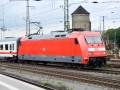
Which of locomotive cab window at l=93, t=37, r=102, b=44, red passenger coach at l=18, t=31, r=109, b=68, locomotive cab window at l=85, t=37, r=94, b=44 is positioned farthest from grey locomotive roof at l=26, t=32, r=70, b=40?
locomotive cab window at l=93, t=37, r=102, b=44

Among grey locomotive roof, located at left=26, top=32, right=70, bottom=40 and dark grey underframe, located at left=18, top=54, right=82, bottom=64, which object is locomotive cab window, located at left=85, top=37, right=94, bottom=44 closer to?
dark grey underframe, located at left=18, top=54, right=82, bottom=64

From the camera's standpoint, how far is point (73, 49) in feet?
77.7

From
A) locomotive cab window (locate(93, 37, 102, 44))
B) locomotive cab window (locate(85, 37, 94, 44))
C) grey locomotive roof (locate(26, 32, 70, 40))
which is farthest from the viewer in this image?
grey locomotive roof (locate(26, 32, 70, 40))

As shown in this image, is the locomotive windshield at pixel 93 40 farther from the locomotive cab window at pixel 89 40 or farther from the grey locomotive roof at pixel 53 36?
the grey locomotive roof at pixel 53 36

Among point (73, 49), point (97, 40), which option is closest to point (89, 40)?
point (97, 40)

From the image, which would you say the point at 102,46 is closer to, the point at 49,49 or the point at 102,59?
the point at 102,59

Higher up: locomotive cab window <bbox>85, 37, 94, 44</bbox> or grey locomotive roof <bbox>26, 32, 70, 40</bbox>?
grey locomotive roof <bbox>26, 32, 70, 40</bbox>

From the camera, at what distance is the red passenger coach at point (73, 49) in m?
22.7

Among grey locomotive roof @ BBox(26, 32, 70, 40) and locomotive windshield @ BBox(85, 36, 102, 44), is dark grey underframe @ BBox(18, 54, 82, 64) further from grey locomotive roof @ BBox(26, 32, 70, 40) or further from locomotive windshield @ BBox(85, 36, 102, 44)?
grey locomotive roof @ BBox(26, 32, 70, 40)

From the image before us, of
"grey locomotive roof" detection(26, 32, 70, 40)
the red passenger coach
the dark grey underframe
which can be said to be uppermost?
"grey locomotive roof" detection(26, 32, 70, 40)

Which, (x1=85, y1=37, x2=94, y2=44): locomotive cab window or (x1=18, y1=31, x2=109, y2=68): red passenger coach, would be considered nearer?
(x1=18, y1=31, x2=109, y2=68): red passenger coach

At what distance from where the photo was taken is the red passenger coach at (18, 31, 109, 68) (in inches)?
894

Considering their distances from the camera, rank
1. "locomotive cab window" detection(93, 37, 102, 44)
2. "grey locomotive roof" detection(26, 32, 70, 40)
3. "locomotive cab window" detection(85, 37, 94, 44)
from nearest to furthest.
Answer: "locomotive cab window" detection(85, 37, 94, 44) < "locomotive cab window" detection(93, 37, 102, 44) < "grey locomotive roof" detection(26, 32, 70, 40)

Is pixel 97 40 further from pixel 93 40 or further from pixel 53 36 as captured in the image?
pixel 53 36
